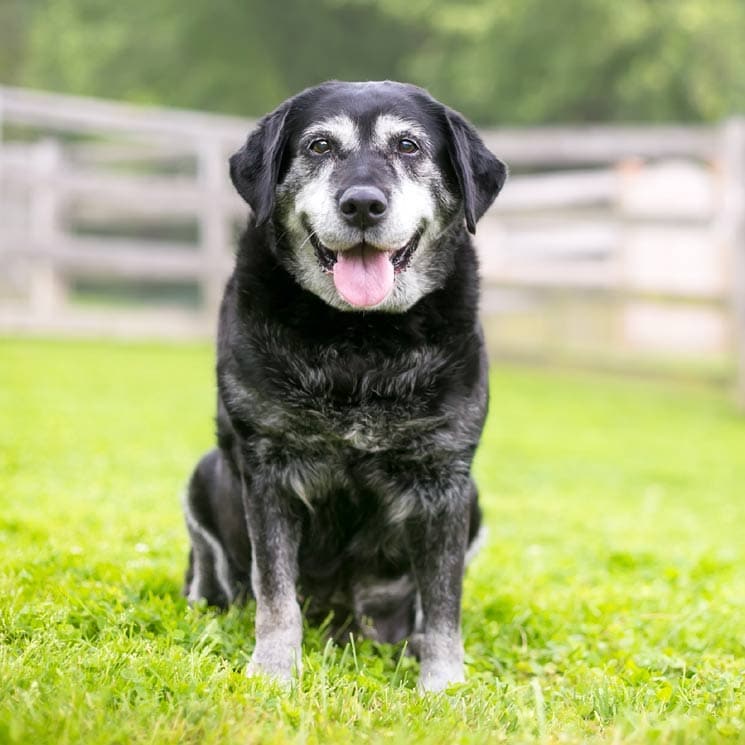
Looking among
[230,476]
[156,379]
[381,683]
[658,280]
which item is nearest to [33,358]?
[156,379]

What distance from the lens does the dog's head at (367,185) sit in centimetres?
345

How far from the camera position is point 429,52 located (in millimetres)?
25516

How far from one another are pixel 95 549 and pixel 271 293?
1.48 meters

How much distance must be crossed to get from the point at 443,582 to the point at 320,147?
1418mm

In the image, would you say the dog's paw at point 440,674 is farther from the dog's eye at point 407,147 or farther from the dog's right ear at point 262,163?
the dog's eye at point 407,147

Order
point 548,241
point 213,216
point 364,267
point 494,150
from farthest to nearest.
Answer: point 548,241
point 213,216
point 494,150
point 364,267

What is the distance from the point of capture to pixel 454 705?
2.91m

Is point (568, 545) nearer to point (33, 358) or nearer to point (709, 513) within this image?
point (709, 513)

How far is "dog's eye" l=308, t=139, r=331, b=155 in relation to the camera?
362 centimetres

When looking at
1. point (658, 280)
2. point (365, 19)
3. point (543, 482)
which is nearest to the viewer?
point (543, 482)

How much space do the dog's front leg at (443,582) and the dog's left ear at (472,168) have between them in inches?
35.7

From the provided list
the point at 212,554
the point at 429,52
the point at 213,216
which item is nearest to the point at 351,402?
the point at 212,554

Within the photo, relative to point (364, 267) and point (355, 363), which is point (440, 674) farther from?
point (364, 267)

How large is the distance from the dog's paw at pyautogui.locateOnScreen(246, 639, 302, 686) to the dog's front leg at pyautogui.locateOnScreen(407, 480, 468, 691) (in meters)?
0.41
